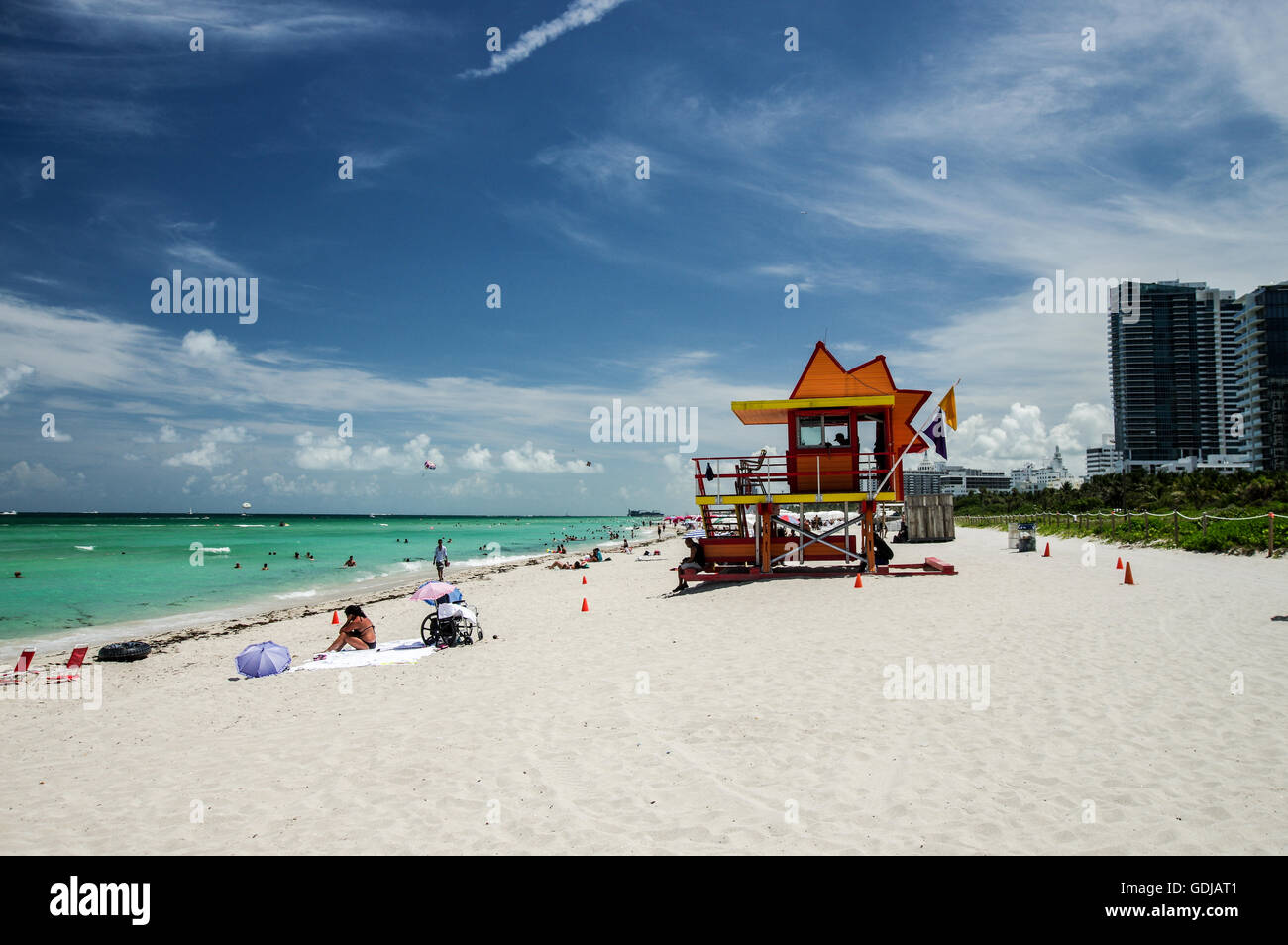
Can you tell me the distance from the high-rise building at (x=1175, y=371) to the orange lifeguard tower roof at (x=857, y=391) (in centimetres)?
18531

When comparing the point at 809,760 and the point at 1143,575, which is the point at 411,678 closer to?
→ the point at 809,760

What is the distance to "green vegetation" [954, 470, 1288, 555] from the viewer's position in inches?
929

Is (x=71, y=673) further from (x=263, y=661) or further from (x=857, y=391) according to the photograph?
(x=857, y=391)

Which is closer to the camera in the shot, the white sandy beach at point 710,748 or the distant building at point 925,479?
the white sandy beach at point 710,748

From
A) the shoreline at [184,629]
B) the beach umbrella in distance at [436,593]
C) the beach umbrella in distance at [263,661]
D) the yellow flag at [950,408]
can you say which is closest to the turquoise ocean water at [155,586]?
the shoreline at [184,629]

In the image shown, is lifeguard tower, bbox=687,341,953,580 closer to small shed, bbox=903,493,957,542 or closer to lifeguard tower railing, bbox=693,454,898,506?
lifeguard tower railing, bbox=693,454,898,506

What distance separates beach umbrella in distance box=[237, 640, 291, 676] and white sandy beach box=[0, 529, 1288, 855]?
0.38 meters

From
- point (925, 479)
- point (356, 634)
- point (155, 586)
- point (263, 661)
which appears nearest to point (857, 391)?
point (356, 634)

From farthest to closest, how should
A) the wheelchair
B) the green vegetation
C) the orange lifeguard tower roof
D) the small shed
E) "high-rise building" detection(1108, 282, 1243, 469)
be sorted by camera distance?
"high-rise building" detection(1108, 282, 1243, 469) < the small shed < the green vegetation < the orange lifeguard tower roof < the wheelchair

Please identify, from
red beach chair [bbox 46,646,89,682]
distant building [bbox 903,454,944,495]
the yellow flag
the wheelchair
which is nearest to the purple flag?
the yellow flag

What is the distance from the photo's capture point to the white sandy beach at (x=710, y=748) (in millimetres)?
5172

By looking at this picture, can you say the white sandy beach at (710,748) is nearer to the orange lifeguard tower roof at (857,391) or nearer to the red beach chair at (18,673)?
the red beach chair at (18,673)

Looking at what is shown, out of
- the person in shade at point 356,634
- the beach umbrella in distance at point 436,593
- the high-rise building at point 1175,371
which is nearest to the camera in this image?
the person in shade at point 356,634
